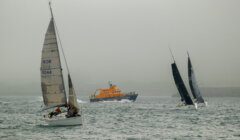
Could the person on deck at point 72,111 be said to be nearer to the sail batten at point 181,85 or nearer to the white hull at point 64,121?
the white hull at point 64,121

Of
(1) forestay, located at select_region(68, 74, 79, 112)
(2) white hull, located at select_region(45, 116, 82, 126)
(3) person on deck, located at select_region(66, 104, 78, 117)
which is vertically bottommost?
(2) white hull, located at select_region(45, 116, 82, 126)

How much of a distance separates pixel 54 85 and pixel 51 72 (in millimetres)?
1387

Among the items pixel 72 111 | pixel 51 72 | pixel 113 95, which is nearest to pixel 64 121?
pixel 72 111

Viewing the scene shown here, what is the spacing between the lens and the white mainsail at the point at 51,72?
51.0m

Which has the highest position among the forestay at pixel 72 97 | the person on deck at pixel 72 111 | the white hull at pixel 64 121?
the forestay at pixel 72 97

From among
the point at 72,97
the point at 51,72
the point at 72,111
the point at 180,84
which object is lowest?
the point at 72,111

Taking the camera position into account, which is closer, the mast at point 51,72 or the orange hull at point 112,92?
the mast at point 51,72

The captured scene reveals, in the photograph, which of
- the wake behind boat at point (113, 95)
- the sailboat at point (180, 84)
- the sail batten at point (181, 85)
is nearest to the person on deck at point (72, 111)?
the sailboat at point (180, 84)

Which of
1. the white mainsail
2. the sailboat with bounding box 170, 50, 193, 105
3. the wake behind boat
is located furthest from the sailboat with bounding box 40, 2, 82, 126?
the wake behind boat

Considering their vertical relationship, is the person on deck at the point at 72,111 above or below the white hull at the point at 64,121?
above

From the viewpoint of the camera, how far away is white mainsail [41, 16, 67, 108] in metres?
51.0

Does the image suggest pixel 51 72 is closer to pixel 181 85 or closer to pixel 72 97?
pixel 72 97

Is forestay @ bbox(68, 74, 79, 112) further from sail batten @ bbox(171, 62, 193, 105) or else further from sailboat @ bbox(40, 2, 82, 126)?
sail batten @ bbox(171, 62, 193, 105)

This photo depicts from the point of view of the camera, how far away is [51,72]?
5172 cm
